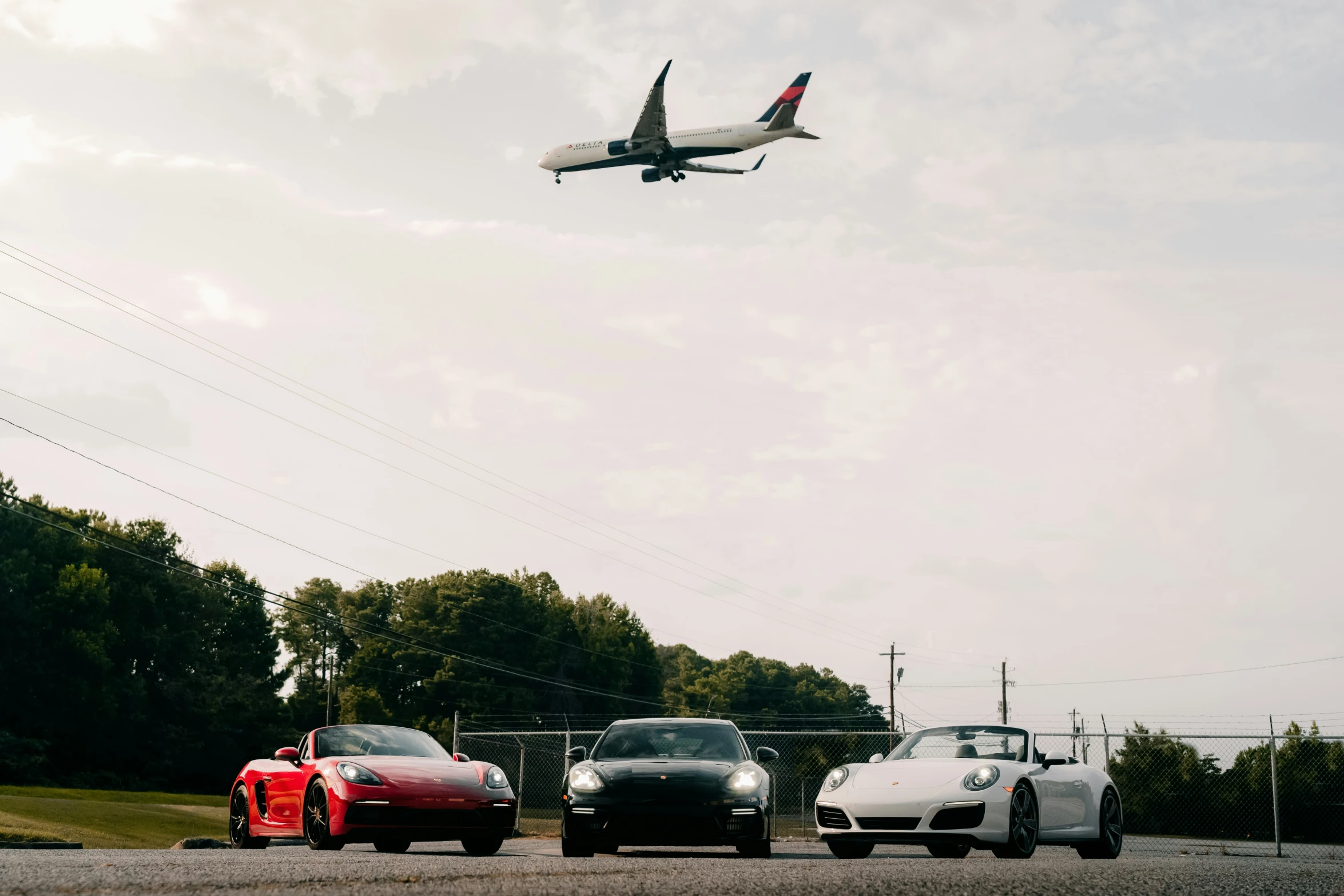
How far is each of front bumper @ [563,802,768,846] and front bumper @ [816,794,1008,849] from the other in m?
0.94

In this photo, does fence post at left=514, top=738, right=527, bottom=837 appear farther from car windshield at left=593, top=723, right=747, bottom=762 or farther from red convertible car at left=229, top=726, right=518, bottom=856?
car windshield at left=593, top=723, right=747, bottom=762

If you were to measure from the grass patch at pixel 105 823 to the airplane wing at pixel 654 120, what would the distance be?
77.8 feet

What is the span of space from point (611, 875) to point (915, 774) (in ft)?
16.0

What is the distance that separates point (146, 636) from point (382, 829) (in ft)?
183

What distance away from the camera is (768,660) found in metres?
123

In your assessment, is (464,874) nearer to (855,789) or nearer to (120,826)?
(855,789)

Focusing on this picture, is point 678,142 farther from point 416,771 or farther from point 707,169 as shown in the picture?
point 416,771

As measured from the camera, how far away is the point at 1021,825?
10633 mm

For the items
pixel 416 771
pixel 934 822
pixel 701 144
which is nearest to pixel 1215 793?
pixel 934 822

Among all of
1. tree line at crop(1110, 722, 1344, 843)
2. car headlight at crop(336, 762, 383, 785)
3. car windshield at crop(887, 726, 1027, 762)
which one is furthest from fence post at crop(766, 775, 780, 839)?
tree line at crop(1110, 722, 1344, 843)

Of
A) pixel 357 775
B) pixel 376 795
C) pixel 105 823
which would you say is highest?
pixel 357 775

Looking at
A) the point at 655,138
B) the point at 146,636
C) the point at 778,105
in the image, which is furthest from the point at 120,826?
the point at 146,636

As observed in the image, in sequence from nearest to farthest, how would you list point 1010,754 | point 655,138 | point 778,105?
point 1010,754 < point 655,138 < point 778,105

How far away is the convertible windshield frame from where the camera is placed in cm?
1160
